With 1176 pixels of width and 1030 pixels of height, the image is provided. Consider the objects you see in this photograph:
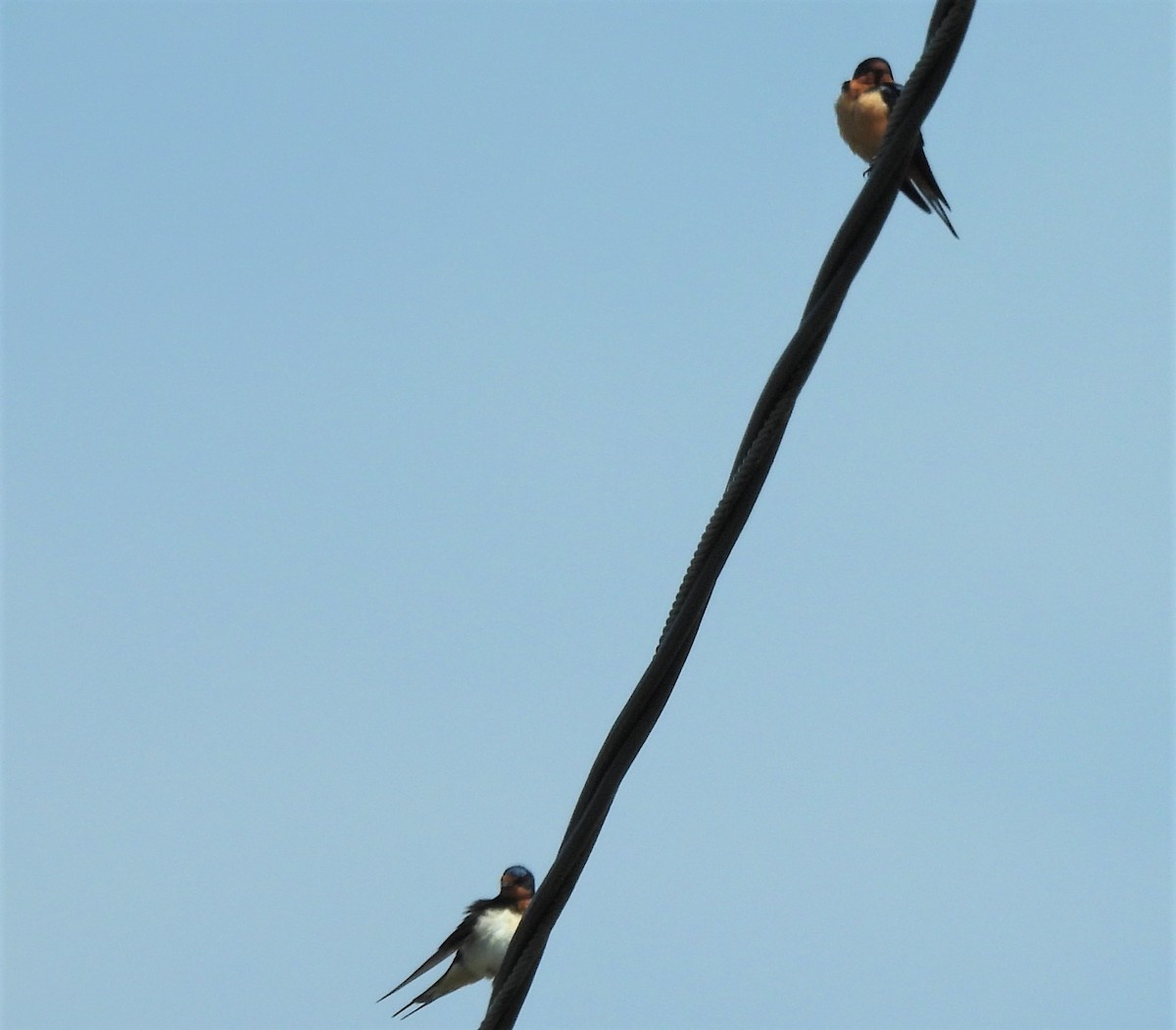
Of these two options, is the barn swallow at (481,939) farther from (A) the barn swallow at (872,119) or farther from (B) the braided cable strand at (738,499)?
(B) the braided cable strand at (738,499)

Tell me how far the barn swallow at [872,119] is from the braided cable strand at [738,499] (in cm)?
636

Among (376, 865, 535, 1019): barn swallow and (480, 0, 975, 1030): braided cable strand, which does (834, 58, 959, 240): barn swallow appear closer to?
(376, 865, 535, 1019): barn swallow

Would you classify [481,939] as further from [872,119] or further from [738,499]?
[738,499]

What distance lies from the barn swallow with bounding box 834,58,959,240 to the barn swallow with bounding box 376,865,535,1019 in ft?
14.1

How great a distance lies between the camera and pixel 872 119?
9516 millimetres

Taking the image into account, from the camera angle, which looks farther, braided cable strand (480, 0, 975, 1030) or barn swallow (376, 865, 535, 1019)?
barn swallow (376, 865, 535, 1019)

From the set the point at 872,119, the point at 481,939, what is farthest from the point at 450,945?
the point at 872,119

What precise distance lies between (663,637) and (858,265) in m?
0.74

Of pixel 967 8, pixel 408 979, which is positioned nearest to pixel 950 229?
pixel 408 979

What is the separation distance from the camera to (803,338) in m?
3.21

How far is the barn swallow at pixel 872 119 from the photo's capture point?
31.1 ft

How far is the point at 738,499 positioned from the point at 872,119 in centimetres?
671

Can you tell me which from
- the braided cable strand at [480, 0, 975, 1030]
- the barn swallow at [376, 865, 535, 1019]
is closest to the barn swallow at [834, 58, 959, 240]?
the barn swallow at [376, 865, 535, 1019]

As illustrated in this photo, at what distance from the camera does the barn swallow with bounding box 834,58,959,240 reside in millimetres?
9477
